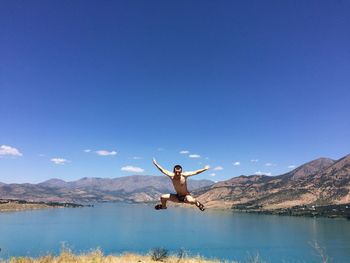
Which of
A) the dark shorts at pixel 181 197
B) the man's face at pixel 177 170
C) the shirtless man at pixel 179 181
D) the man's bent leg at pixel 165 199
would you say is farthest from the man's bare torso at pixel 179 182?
the man's bent leg at pixel 165 199

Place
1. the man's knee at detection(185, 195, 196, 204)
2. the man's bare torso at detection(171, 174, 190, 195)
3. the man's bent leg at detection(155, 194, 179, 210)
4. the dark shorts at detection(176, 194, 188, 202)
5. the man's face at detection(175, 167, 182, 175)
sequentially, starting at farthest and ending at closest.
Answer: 1. the man's bent leg at detection(155, 194, 179, 210)
2. the dark shorts at detection(176, 194, 188, 202)
3. the man's knee at detection(185, 195, 196, 204)
4. the man's bare torso at detection(171, 174, 190, 195)
5. the man's face at detection(175, 167, 182, 175)

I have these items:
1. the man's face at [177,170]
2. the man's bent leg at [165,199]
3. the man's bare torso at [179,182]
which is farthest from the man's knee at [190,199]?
the man's face at [177,170]

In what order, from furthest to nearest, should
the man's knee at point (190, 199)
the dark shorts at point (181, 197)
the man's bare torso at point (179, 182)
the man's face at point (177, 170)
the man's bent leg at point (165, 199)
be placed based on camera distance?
1. the man's bent leg at point (165, 199)
2. the dark shorts at point (181, 197)
3. the man's knee at point (190, 199)
4. the man's bare torso at point (179, 182)
5. the man's face at point (177, 170)

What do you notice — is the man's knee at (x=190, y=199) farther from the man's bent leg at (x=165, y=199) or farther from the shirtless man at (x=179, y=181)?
the man's bent leg at (x=165, y=199)

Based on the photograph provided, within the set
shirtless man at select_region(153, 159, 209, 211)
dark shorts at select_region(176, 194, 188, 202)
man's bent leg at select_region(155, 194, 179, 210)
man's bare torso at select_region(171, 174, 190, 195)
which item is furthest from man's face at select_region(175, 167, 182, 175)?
man's bent leg at select_region(155, 194, 179, 210)

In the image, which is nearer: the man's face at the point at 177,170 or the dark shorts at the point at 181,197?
the man's face at the point at 177,170

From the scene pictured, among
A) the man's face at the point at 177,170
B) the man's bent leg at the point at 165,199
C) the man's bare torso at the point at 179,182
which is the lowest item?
the man's bent leg at the point at 165,199

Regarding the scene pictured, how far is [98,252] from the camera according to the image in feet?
49.5

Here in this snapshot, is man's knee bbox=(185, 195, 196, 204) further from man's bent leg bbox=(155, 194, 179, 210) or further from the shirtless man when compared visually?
man's bent leg bbox=(155, 194, 179, 210)

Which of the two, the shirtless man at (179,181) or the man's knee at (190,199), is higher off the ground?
the shirtless man at (179,181)

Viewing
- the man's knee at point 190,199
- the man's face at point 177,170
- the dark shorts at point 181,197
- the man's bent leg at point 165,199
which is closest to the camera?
the man's face at point 177,170

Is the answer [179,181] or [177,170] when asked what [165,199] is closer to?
[179,181]

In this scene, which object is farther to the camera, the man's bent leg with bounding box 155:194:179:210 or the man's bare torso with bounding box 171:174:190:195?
the man's bent leg with bounding box 155:194:179:210

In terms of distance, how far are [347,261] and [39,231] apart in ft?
269
